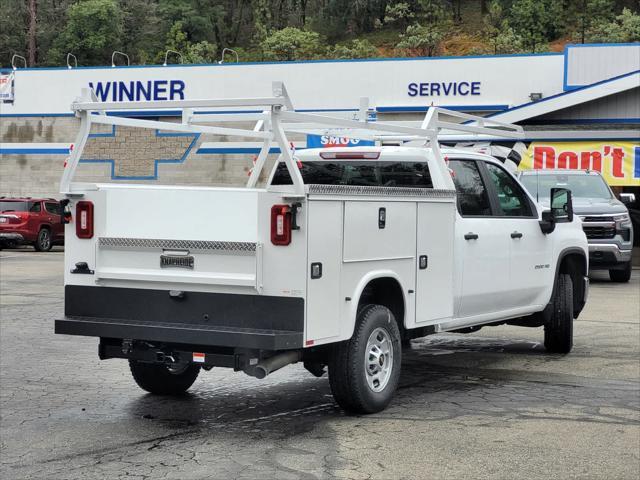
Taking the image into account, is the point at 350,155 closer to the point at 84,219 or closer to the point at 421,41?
the point at 84,219

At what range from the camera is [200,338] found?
7.21 meters

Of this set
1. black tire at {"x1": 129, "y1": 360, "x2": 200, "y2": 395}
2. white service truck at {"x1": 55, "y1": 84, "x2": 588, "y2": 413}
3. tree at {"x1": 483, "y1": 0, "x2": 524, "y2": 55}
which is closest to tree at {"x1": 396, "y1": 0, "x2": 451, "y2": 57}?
tree at {"x1": 483, "y1": 0, "x2": 524, "y2": 55}

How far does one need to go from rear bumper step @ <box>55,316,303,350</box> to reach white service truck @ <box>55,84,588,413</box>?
1 centimetres

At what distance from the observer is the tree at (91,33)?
236ft

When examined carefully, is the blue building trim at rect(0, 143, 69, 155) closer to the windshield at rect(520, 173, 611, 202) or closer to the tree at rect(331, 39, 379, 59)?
the windshield at rect(520, 173, 611, 202)

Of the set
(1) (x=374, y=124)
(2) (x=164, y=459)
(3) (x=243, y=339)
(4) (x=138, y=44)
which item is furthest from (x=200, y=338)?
A: (4) (x=138, y=44)

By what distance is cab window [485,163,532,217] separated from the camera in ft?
32.7

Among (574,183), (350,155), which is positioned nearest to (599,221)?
(574,183)

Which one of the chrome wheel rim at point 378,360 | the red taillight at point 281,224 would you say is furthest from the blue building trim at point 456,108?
the red taillight at point 281,224

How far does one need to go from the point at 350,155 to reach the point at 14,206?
22.9 meters

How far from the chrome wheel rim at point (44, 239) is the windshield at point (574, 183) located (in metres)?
15.9

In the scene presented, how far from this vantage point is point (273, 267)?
23.3 ft

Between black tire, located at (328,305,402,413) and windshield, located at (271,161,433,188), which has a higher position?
windshield, located at (271,161,433,188)

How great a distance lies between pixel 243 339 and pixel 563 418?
8.44 feet
